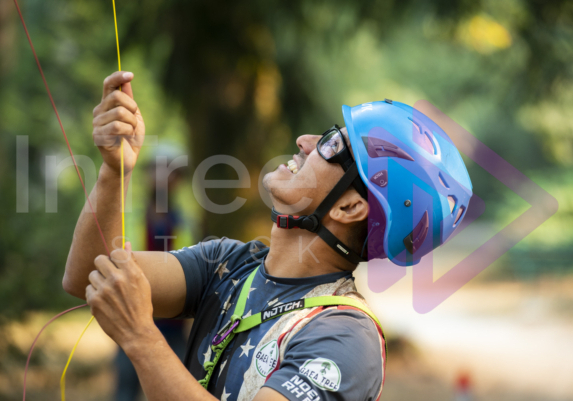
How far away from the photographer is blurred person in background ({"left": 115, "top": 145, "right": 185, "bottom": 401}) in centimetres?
416

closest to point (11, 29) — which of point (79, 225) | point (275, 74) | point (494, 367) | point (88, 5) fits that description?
point (88, 5)

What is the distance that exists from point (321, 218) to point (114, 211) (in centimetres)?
74

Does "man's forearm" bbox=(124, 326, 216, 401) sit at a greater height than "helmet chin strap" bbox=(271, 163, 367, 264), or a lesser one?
lesser

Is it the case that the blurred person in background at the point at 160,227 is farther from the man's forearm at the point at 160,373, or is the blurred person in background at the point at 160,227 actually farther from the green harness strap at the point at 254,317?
the man's forearm at the point at 160,373

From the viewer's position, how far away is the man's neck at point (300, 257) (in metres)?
1.87

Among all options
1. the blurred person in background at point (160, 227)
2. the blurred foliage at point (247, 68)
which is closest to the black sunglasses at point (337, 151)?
the blurred person in background at point (160, 227)

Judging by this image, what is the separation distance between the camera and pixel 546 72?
5.20 meters

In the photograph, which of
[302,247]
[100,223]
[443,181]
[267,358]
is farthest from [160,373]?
[443,181]

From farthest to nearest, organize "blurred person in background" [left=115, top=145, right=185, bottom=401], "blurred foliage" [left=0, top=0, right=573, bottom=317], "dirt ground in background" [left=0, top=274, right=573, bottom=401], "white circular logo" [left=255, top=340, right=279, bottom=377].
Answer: "dirt ground in background" [left=0, top=274, right=573, bottom=401], "blurred foliage" [left=0, top=0, right=573, bottom=317], "blurred person in background" [left=115, top=145, right=185, bottom=401], "white circular logo" [left=255, top=340, right=279, bottom=377]

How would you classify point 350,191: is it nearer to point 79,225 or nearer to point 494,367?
point 79,225

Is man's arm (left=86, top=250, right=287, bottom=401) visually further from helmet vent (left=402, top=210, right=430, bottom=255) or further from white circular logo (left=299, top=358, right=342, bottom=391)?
helmet vent (left=402, top=210, right=430, bottom=255)

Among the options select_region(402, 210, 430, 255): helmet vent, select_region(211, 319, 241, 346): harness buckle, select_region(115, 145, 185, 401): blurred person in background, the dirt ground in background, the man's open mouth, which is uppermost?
the man's open mouth

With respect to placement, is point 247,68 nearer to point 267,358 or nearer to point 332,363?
point 267,358

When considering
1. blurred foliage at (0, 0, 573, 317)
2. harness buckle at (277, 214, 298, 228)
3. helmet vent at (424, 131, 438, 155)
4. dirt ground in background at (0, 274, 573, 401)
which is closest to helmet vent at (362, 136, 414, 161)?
helmet vent at (424, 131, 438, 155)
